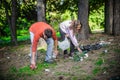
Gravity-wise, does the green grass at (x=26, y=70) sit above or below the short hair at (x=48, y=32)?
below

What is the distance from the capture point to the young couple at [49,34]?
990cm

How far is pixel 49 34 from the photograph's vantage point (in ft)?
32.6

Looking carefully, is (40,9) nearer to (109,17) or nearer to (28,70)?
(28,70)

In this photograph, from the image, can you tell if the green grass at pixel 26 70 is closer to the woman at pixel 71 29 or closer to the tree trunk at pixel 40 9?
the woman at pixel 71 29

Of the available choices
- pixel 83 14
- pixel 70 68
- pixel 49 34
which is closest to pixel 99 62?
pixel 70 68

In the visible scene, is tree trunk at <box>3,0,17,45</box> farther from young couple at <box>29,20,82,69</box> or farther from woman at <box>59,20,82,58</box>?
woman at <box>59,20,82,58</box>

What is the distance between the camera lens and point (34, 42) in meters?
9.82

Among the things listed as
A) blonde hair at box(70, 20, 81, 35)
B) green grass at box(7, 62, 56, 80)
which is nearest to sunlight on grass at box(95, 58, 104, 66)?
blonde hair at box(70, 20, 81, 35)

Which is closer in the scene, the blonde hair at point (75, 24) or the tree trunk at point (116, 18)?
the blonde hair at point (75, 24)

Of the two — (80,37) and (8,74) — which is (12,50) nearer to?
(80,37)

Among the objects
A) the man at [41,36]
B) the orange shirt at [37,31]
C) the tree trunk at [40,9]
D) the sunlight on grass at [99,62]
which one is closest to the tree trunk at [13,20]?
the tree trunk at [40,9]

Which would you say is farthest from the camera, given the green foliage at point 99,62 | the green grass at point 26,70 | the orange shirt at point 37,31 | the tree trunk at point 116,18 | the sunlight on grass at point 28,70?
the tree trunk at point 116,18

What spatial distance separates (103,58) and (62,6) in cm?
1003

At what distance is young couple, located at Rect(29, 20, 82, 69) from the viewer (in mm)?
9898
